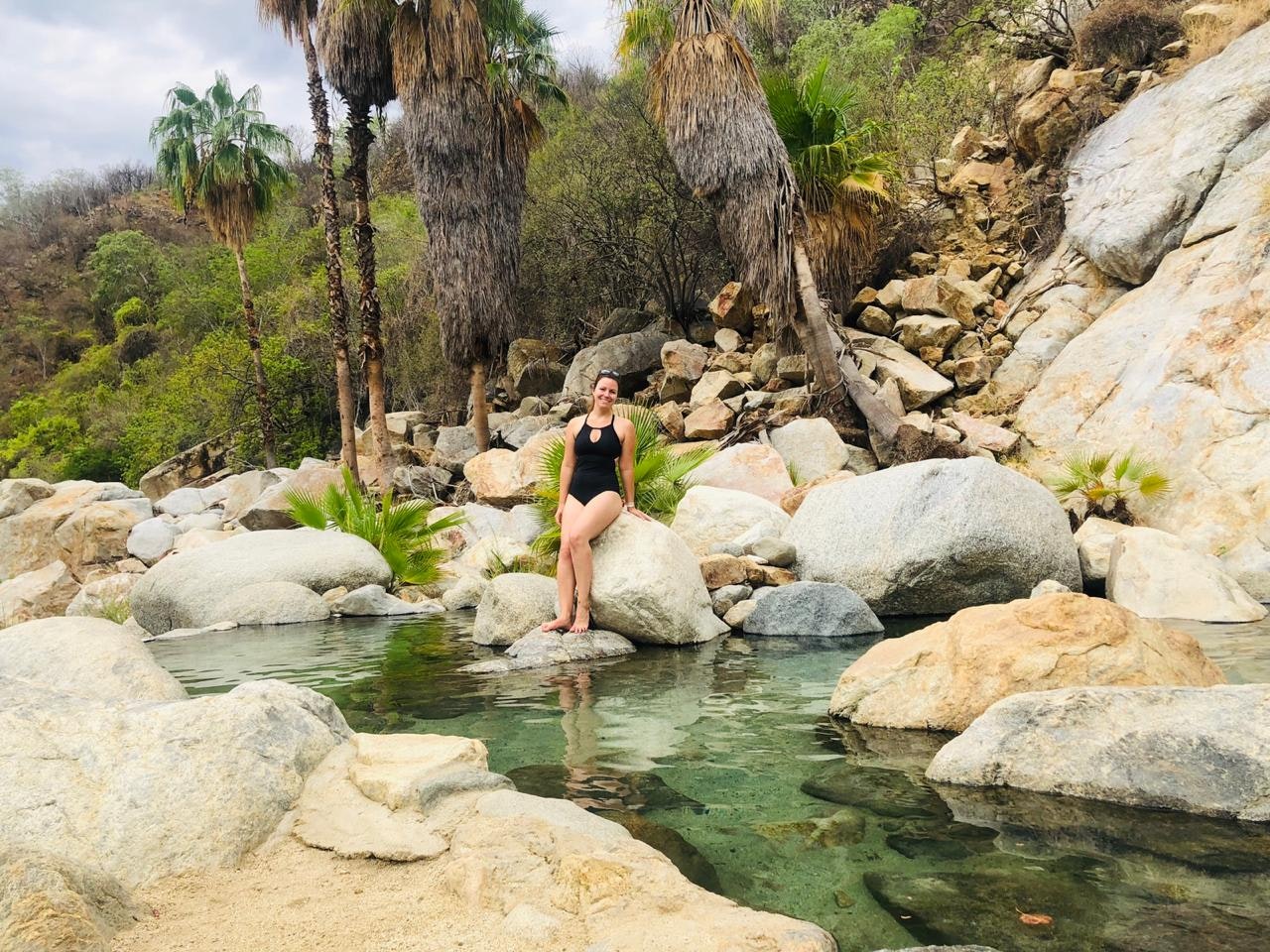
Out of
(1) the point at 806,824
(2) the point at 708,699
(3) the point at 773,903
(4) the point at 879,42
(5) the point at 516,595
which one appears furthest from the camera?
(4) the point at 879,42

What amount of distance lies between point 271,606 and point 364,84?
469 inches

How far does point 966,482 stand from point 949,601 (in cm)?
108

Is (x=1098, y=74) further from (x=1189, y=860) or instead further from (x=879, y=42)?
(x=1189, y=860)

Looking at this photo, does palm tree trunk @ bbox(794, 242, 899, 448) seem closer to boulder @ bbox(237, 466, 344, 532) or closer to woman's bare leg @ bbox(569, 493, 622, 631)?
woman's bare leg @ bbox(569, 493, 622, 631)

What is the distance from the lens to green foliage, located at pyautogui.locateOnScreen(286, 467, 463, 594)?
11.3 metres

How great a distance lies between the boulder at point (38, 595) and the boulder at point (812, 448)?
35.3 feet

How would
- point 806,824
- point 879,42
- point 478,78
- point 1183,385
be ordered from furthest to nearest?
point 879,42 < point 478,78 < point 1183,385 < point 806,824

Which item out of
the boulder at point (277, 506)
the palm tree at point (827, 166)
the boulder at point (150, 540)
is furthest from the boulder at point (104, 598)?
the palm tree at point (827, 166)

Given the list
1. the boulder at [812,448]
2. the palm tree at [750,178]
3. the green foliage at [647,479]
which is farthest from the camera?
the palm tree at [750,178]

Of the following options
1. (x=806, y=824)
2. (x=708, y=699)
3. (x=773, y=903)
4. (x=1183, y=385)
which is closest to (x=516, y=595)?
(x=708, y=699)

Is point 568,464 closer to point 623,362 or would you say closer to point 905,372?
point 905,372

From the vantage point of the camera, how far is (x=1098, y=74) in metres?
15.5

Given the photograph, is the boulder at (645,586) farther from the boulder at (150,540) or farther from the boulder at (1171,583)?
the boulder at (150,540)

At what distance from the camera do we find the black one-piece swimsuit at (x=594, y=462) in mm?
6820
